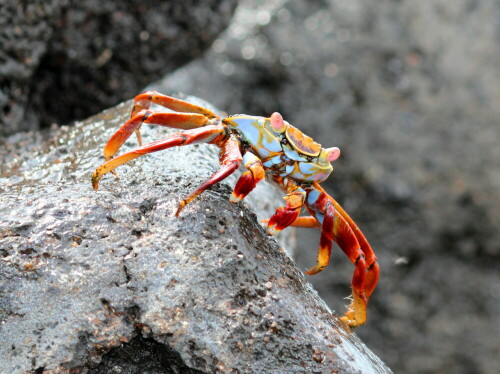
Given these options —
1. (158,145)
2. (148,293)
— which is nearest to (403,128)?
(158,145)

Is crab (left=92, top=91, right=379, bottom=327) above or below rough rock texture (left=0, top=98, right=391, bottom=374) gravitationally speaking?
above

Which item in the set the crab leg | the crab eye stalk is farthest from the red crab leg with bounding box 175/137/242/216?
the crab leg

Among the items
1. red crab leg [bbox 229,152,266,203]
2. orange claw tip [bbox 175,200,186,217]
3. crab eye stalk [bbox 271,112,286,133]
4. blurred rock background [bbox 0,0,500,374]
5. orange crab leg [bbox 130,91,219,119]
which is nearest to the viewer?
orange claw tip [bbox 175,200,186,217]

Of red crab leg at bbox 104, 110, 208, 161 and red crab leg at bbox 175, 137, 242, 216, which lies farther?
red crab leg at bbox 104, 110, 208, 161

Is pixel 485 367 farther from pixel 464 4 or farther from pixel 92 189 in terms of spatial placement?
pixel 92 189

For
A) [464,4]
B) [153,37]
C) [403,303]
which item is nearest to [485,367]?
[403,303]

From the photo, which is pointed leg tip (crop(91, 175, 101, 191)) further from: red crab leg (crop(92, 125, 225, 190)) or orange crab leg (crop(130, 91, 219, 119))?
orange crab leg (crop(130, 91, 219, 119))
